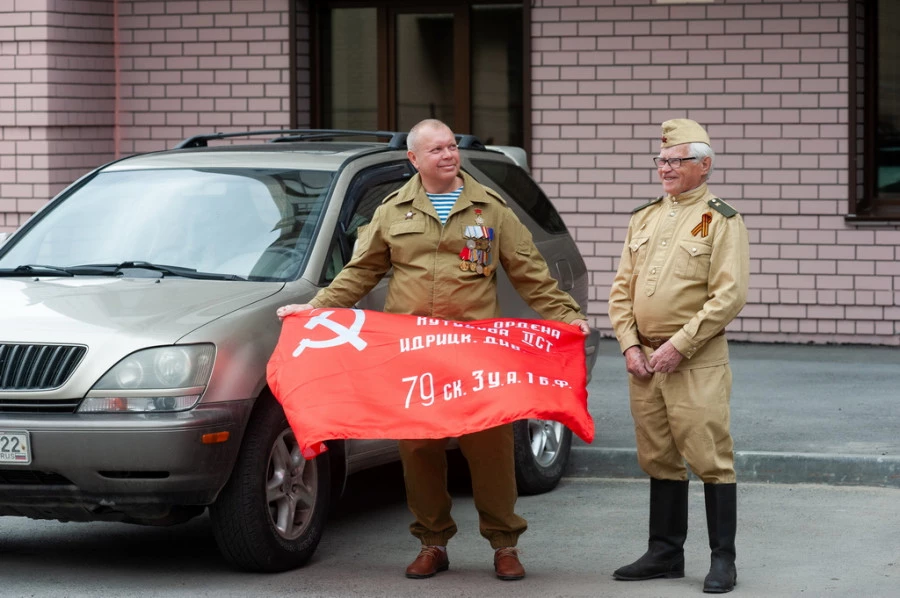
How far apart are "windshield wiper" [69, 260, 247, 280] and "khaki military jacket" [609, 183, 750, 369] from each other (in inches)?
70.0

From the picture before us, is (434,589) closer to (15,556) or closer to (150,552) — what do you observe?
(150,552)

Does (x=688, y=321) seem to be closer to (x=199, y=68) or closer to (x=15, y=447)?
(x=15, y=447)

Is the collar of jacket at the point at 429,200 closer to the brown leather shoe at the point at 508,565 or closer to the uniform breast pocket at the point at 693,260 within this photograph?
the uniform breast pocket at the point at 693,260

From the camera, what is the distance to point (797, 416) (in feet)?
31.2

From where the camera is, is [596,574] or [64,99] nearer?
[596,574]

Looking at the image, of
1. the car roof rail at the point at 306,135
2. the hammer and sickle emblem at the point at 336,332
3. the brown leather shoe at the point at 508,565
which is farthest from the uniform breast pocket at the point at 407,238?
the car roof rail at the point at 306,135

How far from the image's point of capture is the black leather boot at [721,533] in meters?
5.88

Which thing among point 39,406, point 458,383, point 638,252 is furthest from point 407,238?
point 39,406

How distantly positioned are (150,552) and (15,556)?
573mm

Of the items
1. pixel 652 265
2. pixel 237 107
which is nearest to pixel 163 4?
pixel 237 107

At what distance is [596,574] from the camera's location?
6.30 metres

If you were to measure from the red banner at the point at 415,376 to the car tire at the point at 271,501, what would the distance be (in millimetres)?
268

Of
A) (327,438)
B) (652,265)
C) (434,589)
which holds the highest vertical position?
(652,265)

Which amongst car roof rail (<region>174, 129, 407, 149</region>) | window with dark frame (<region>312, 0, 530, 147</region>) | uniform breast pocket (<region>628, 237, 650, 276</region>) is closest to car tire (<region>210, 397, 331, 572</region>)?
uniform breast pocket (<region>628, 237, 650, 276</region>)
